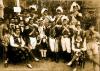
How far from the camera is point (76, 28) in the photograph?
772cm

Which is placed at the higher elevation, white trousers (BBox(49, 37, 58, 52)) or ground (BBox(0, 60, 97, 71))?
white trousers (BBox(49, 37, 58, 52))

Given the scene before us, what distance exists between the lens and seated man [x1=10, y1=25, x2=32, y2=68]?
24.8 feet

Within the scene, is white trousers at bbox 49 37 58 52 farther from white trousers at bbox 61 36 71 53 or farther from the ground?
the ground

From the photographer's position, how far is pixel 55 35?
25.3 ft

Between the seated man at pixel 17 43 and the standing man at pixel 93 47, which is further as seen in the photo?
the standing man at pixel 93 47

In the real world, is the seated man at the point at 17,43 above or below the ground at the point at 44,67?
above

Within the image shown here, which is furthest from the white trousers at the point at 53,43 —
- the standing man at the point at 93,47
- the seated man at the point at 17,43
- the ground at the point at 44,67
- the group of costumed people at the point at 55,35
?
Answer: the standing man at the point at 93,47

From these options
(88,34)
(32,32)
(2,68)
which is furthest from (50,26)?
(2,68)

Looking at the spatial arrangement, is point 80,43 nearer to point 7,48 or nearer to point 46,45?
point 46,45

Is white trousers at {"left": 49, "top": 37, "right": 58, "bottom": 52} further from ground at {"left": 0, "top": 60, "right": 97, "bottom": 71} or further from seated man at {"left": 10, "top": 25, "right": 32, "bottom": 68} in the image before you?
seated man at {"left": 10, "top": 25, "right": 32, "bottom": 68}

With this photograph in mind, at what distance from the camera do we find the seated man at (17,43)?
757 centimetres

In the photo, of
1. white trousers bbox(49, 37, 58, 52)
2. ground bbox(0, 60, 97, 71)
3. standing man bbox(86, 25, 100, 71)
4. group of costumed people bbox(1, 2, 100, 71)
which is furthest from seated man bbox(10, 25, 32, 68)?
standing man bbox(86, 25, 100, 71)

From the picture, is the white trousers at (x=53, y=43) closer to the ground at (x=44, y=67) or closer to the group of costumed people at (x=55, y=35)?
the group of costumed people at (x=55, y=35)

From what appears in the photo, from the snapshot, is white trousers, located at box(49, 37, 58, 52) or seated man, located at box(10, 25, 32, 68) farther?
white trousers, located at box(49, 37, 58, 52)
